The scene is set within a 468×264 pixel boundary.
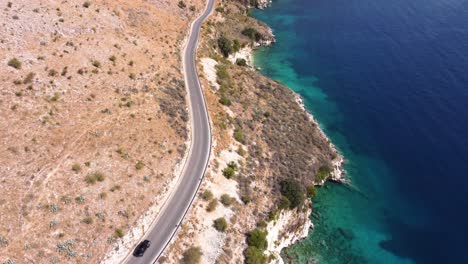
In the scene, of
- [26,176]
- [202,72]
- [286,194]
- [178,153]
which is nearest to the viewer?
[26,176]

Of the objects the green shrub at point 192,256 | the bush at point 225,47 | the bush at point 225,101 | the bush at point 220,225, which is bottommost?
the green shrub at point 192,256

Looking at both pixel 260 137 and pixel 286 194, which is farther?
pixel 260 137

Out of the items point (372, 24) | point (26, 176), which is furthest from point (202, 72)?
point (372, 24)

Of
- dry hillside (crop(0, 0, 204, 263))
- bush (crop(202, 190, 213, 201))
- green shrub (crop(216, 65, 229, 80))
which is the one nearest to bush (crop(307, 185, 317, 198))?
bush (crop(202, 190, 213, 201))

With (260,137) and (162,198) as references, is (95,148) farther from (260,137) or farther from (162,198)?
(260,137)

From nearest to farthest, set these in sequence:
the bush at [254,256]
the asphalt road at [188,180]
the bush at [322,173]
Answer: the asphalt road at [188,180] < the bush at [254,256] < the bush at [322,173]

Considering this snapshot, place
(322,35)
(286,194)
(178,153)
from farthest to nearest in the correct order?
(322,35), (286,194), (178,153)

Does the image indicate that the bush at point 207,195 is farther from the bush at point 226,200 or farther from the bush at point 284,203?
the bush at point 284,203

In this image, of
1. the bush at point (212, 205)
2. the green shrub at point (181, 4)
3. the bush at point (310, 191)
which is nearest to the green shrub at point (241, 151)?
the bush at point (212, 205)
